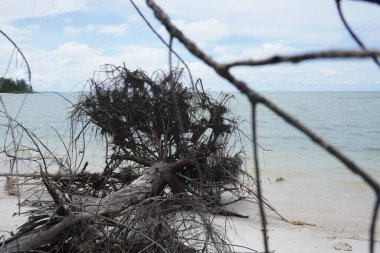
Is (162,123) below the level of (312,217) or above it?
above

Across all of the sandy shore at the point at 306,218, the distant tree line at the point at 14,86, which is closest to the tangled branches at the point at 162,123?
the sandy shore at the point at 306,218

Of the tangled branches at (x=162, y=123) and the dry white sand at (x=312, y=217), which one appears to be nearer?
the dry white sand at (x=312, y=217)

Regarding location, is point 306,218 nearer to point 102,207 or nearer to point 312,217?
point 312,217

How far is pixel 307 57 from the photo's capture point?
603 millimetres

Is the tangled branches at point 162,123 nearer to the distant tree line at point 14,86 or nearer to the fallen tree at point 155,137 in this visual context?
the fallen tree at point 155,137

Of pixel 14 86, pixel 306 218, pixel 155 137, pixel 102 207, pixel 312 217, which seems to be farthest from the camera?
pixel 312 217

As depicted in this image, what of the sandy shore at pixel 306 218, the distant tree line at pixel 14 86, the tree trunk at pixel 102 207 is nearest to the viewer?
the distant tree line at pixel 14 86

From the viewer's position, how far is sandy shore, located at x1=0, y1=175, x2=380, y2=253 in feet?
19.8

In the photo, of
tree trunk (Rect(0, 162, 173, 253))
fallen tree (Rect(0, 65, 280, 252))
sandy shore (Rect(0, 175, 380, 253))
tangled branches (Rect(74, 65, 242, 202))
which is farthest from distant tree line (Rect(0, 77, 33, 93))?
tangled branches (Rect(74, 65, 242, 202))

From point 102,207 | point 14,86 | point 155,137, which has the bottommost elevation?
point 102,207

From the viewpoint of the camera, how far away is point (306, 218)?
784 centimetres

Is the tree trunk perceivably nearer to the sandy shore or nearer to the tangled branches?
the tangled branches

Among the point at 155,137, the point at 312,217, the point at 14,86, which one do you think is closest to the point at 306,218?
the point at 312,217

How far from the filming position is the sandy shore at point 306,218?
6.03 m
